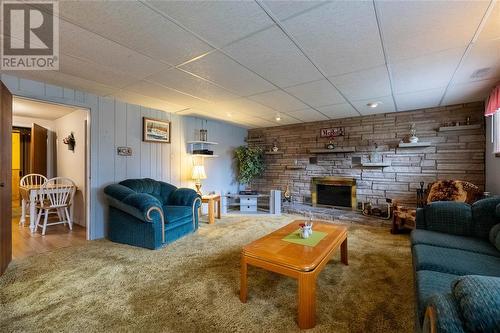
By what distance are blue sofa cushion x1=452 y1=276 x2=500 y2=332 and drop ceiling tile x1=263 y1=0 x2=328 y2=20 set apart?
1646 mm

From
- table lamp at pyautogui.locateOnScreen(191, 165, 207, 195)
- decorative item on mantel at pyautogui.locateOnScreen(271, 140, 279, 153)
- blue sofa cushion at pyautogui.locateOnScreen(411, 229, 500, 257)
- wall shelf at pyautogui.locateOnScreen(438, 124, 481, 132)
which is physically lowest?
blue sofa cushion at pyautogui.locateOnScreen(411, 229, 500, 257)

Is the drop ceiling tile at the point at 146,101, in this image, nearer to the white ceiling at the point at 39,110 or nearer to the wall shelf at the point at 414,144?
the white ceiling at the point at 39,110

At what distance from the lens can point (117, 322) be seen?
1.58 meters

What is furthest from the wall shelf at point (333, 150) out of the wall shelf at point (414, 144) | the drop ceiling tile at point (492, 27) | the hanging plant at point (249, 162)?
the drop ceiling tile at point (492, 27)

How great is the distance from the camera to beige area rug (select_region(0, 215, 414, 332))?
1575 millimetres

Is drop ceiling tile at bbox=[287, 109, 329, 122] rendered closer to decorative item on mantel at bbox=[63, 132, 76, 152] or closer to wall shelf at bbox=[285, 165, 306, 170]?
wall shelf at bbox=[285, 165, 306, 170]

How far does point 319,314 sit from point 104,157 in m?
3.61

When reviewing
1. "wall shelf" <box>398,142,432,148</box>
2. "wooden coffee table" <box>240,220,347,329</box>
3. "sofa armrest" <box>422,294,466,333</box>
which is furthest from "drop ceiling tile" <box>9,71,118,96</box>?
"wall shelf" <box>398,142,432,148</box>

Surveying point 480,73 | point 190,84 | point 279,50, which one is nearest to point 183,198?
point 190,84

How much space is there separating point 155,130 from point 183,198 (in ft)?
4.66

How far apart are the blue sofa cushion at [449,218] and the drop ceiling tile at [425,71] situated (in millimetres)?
1438

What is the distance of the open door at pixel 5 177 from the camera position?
2.31 metres

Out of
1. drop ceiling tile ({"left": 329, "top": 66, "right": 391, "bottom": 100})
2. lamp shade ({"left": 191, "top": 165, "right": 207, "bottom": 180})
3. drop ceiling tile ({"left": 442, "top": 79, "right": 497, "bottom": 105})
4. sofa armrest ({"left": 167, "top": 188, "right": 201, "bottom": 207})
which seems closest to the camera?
drop ceiling tile ({"left": 329, "top": 66, "right": 391, "bottom": 100})

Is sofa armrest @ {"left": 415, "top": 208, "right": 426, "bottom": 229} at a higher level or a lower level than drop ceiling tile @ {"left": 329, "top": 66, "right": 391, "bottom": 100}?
lower
